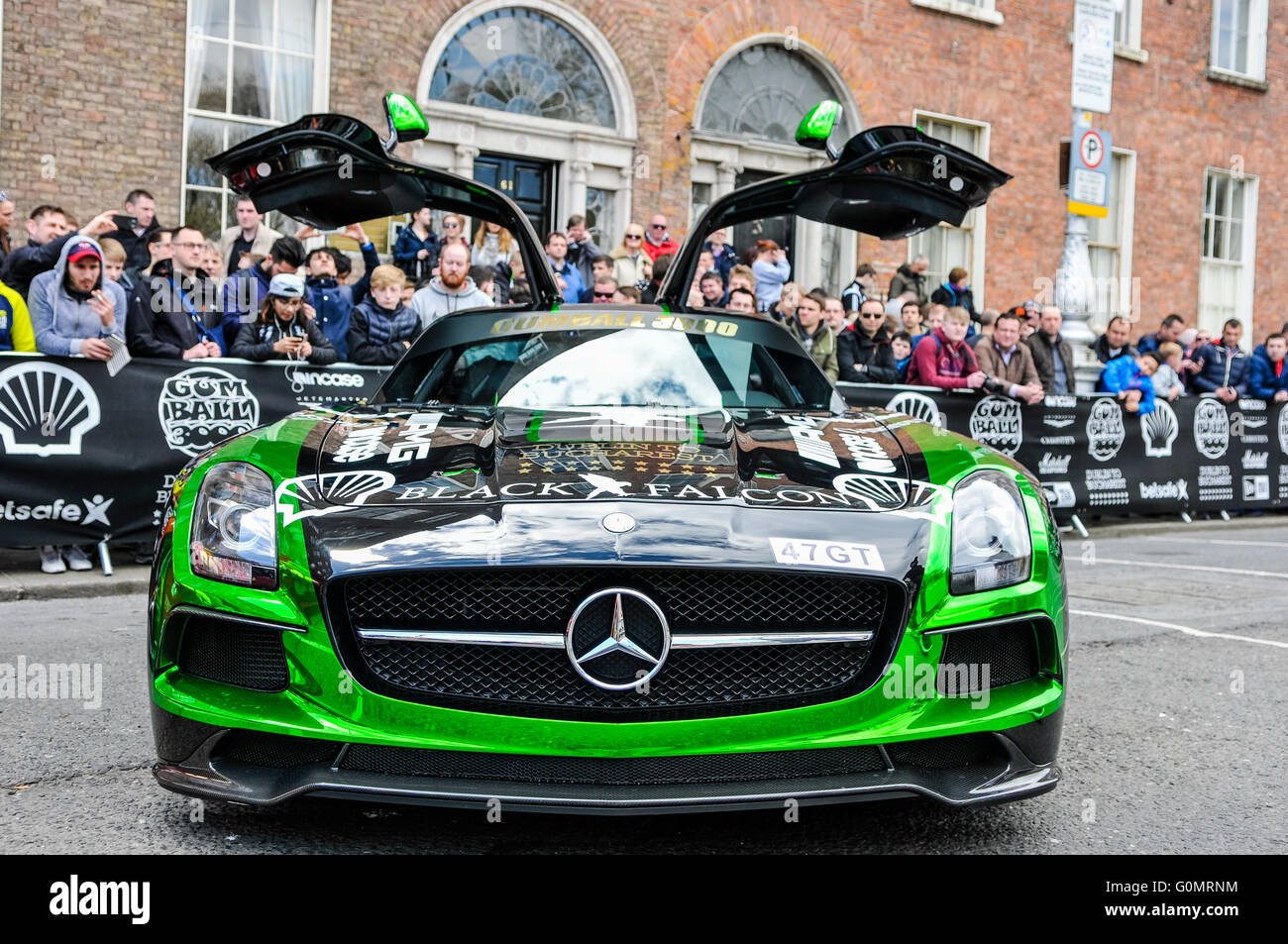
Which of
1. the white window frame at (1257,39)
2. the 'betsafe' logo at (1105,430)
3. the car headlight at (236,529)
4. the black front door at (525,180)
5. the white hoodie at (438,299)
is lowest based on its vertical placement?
the car headlight at (236,529)

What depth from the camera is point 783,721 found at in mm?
3096

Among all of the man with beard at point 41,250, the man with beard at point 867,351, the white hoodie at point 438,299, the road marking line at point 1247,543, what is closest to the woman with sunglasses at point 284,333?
the white hoodie at point 438,299

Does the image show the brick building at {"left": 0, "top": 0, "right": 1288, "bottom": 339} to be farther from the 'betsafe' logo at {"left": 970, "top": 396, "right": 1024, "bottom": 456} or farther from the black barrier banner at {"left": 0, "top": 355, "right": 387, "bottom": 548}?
the 'betsafe' logo at {"left": 970, "top": 396, "right": 1024, "bottom": 456}

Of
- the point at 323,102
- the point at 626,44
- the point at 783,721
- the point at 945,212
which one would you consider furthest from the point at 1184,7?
the point at 783,721

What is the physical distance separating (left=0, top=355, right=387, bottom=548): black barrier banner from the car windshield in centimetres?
411

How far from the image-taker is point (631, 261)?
525 inches

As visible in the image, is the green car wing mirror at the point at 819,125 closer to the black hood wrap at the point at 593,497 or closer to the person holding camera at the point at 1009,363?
the black hood wrap at the point at 593,497

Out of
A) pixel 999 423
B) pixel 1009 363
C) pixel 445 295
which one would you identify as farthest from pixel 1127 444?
pixel 445 295

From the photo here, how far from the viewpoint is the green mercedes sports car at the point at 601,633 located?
9.99ft

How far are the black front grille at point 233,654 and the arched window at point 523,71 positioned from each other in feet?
42.3

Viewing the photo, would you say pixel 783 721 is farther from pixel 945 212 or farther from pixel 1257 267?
pixel 1257 267

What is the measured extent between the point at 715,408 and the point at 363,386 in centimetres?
538

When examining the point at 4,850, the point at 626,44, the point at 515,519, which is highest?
the point at 626,44
